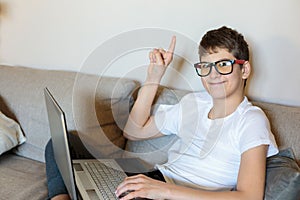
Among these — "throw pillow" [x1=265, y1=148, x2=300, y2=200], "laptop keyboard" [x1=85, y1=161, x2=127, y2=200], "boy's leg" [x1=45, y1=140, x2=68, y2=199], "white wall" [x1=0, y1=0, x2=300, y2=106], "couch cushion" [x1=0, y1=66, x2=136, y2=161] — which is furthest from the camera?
"couch cushion" [x1=0, y1=66, x2=136, y2=161]

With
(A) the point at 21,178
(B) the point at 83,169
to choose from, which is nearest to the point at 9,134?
(A) the point at 21,178

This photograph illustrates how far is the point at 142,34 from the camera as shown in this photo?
176 cm

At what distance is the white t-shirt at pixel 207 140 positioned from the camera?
4.01 feet

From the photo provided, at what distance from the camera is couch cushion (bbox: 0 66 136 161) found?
1662mm

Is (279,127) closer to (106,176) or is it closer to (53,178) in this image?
(106,176)

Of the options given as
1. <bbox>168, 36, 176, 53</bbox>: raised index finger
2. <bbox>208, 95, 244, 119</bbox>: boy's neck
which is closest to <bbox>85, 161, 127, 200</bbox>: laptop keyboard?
<bbox>208, 95, 244, 119</bbox>: boy's neck

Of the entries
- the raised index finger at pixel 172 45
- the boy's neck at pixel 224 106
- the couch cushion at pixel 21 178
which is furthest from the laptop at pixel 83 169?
the raised index finger at pixel 172 45

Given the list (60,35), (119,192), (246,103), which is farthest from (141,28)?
(119,192)

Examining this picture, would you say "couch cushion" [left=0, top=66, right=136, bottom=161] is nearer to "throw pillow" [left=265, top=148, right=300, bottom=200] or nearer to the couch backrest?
the couch backrest

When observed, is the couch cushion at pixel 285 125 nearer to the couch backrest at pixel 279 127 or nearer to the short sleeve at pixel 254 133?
the couch backrest at pixel 279 127

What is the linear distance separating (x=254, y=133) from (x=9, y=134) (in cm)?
115

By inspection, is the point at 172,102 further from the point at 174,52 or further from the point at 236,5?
the point at 236,5

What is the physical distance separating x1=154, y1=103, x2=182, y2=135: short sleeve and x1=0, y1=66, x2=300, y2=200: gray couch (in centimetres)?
5

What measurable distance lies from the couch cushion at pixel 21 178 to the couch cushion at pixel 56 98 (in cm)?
6
